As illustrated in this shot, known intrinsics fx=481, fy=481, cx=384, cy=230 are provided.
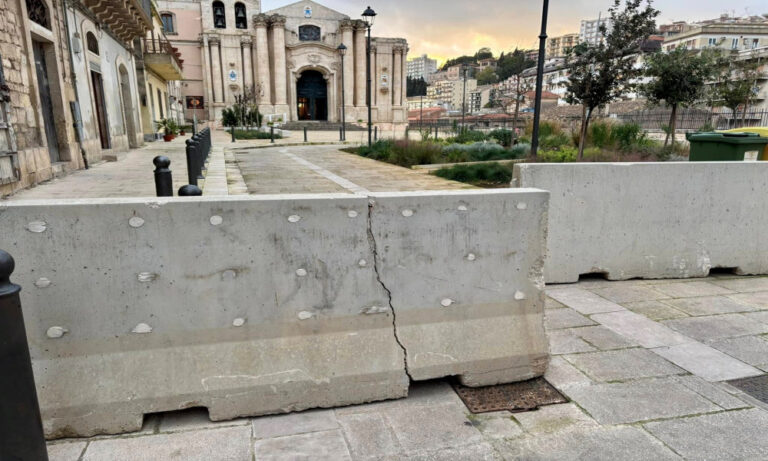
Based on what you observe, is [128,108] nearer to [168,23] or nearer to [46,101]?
[46,101]

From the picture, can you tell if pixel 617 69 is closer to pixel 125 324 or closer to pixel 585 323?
pixel 585 323

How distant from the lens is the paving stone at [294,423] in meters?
2.48

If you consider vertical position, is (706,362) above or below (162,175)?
below

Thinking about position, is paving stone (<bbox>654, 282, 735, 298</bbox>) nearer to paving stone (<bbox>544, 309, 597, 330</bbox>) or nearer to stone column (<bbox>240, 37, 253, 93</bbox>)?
paving stone (<bbox>544, 309, 597, 330</bbox>)

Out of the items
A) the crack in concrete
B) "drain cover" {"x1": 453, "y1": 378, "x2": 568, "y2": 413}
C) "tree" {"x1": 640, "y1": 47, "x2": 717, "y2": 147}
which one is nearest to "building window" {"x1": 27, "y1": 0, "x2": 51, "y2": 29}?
the crack in concrete

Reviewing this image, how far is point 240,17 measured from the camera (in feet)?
173

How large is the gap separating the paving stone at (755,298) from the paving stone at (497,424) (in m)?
3.17

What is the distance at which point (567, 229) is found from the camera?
478 cm

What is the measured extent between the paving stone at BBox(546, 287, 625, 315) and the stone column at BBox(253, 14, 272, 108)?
1987 inches

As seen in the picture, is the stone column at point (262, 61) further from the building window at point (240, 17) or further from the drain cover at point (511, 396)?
the drain cover at point (511, 396)

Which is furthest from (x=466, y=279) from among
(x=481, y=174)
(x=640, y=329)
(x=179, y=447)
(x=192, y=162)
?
(x=481, y=174)

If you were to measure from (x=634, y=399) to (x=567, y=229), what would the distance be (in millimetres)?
2227

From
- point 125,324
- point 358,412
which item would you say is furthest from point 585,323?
point 125,324

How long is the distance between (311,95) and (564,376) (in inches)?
2256
